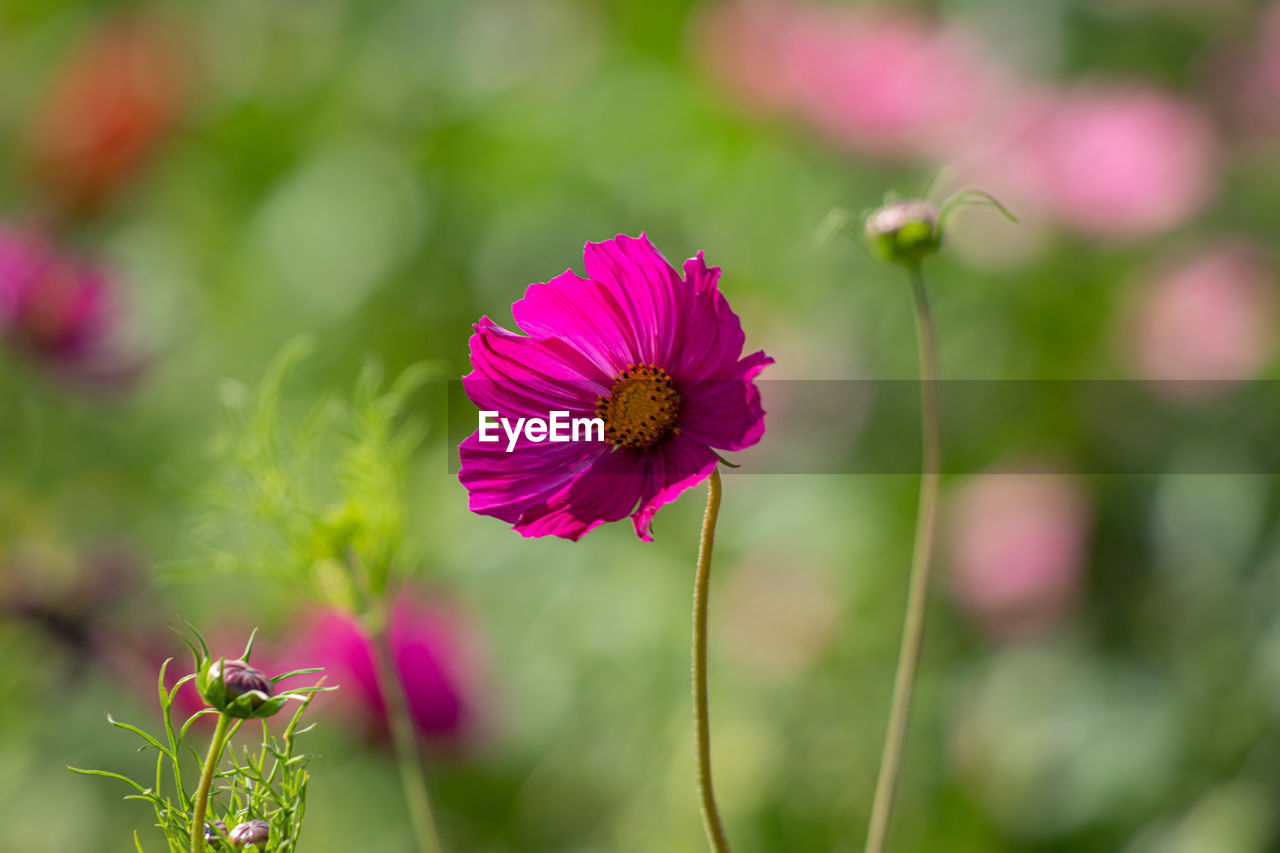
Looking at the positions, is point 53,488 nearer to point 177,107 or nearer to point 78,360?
point 78,360

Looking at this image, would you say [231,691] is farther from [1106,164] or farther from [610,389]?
[1106,164]

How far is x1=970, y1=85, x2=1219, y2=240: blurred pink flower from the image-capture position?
110 centimetres

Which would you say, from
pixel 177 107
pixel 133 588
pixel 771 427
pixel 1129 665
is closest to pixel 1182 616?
pixel 1129 665

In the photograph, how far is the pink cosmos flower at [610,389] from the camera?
0.28 metres

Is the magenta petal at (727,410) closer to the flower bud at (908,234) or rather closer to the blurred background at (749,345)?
the flower bud at (908,234)

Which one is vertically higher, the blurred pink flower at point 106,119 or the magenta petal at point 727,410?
the blurred pink flower at point 106,119

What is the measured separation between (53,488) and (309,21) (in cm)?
94

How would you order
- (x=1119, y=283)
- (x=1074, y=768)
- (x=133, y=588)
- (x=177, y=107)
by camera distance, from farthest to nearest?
(x=177, y=107)
(x=1119, y=283)
(x=1074, y=768)
(x=133, y=588)

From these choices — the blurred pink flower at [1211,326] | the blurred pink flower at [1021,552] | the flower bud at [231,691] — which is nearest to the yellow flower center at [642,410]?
the flower bud at [231,691]

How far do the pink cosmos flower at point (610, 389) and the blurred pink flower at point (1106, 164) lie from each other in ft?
3.01

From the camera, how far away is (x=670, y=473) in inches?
11.4

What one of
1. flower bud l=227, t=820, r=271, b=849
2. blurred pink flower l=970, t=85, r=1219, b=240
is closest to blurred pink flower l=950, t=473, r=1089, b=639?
blurred pink flower l=970, t=85, r=1219, b=240

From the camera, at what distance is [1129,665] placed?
96 centimetres

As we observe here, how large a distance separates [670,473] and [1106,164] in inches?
38.2
